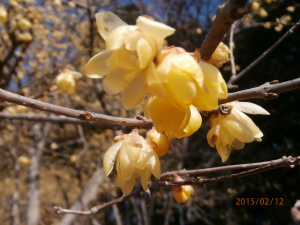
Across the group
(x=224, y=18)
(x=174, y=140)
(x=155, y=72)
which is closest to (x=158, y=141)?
(x=155, y=72)

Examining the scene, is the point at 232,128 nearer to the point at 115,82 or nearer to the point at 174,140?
the point at 115,82

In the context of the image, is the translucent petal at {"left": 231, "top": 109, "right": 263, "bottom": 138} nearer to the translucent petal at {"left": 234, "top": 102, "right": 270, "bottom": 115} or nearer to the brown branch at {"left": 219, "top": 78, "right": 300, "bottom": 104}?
the translucent petal at {"left": 234, "top": 102, "right": 270, "bottom": 115}

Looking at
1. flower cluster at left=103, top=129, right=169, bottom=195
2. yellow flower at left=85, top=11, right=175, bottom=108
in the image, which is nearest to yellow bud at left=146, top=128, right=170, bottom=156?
flower cluster at left=103, top=129, right=169, bottom=195

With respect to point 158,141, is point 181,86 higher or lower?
higher

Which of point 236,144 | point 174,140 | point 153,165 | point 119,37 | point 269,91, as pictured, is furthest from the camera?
point 174,140

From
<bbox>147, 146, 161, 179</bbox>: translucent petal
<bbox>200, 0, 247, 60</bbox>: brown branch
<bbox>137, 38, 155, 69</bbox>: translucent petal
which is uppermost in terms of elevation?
<bbox>200, 0, 247, 60</bbox>: brown branch

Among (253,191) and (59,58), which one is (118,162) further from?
(253,191)
